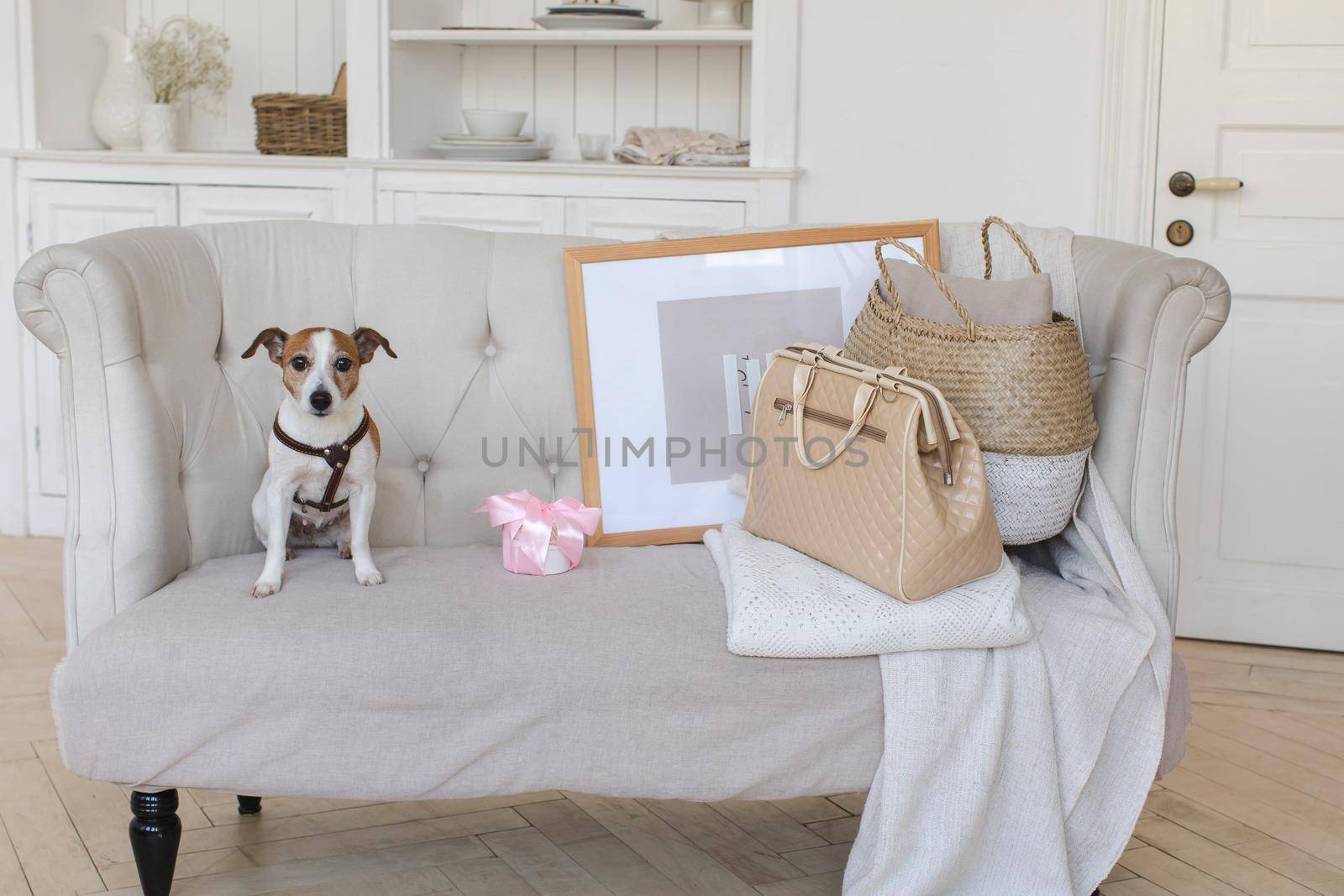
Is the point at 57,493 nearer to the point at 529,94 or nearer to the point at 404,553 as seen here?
the point at 529,94

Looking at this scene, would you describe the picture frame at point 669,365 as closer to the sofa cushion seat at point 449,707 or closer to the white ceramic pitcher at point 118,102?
the sofa cushion seat at point 449,707

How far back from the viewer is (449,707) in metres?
1.54

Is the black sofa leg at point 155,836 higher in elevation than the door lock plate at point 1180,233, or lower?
lower

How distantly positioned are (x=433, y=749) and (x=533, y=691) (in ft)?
0.47

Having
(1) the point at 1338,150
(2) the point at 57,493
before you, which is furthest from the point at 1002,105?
(2) the point at 57,493

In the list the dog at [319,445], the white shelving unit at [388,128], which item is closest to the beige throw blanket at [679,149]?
the white shelving unit at [388,128]

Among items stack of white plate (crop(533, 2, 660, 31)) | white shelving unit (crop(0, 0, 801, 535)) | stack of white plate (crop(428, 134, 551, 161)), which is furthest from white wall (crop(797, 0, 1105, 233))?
stack of white plate (crop(428, 134, 551, 161))

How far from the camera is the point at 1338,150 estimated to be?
2.73m

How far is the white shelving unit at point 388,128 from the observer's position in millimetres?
3094

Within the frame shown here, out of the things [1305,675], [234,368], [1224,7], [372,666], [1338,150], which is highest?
[1224,7]

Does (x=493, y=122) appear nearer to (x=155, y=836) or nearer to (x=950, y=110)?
(x=950, y=110)

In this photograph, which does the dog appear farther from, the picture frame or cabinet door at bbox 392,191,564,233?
cabinet door at bbox 392,191,564,233

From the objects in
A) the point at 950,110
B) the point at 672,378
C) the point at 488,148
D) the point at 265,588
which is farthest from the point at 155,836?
the point at 950,110

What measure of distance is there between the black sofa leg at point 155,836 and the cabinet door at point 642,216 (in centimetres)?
180
